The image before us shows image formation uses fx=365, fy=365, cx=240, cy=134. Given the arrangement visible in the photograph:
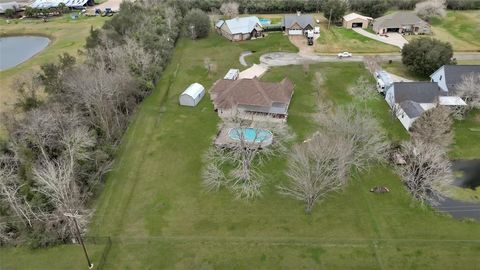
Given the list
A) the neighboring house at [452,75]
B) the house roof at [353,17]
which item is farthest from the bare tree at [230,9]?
the neighboring house at [452,75]

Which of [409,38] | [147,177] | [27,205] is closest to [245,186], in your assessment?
[147,177]

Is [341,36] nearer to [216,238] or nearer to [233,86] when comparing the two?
[233,86]

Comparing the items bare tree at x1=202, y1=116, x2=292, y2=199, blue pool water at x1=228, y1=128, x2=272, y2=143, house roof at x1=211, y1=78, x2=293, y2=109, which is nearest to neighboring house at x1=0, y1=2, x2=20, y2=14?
house roof at x1=211, y1=78, x2=293, y2=109

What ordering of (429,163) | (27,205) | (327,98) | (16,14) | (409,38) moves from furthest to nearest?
(16,14)
(409,38)
(327,98)
(429,163)
(27,205)

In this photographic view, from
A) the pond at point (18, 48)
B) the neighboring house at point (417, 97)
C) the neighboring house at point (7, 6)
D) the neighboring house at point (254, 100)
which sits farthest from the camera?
the neighboring house at point (7, 6)

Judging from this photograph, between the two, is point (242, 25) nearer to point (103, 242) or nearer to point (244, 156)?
point (244, 156)

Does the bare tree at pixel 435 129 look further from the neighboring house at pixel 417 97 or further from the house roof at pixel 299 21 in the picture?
the house roof at pixel 299 21

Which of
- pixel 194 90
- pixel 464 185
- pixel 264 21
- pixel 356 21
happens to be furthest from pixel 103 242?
pixel 356 21
